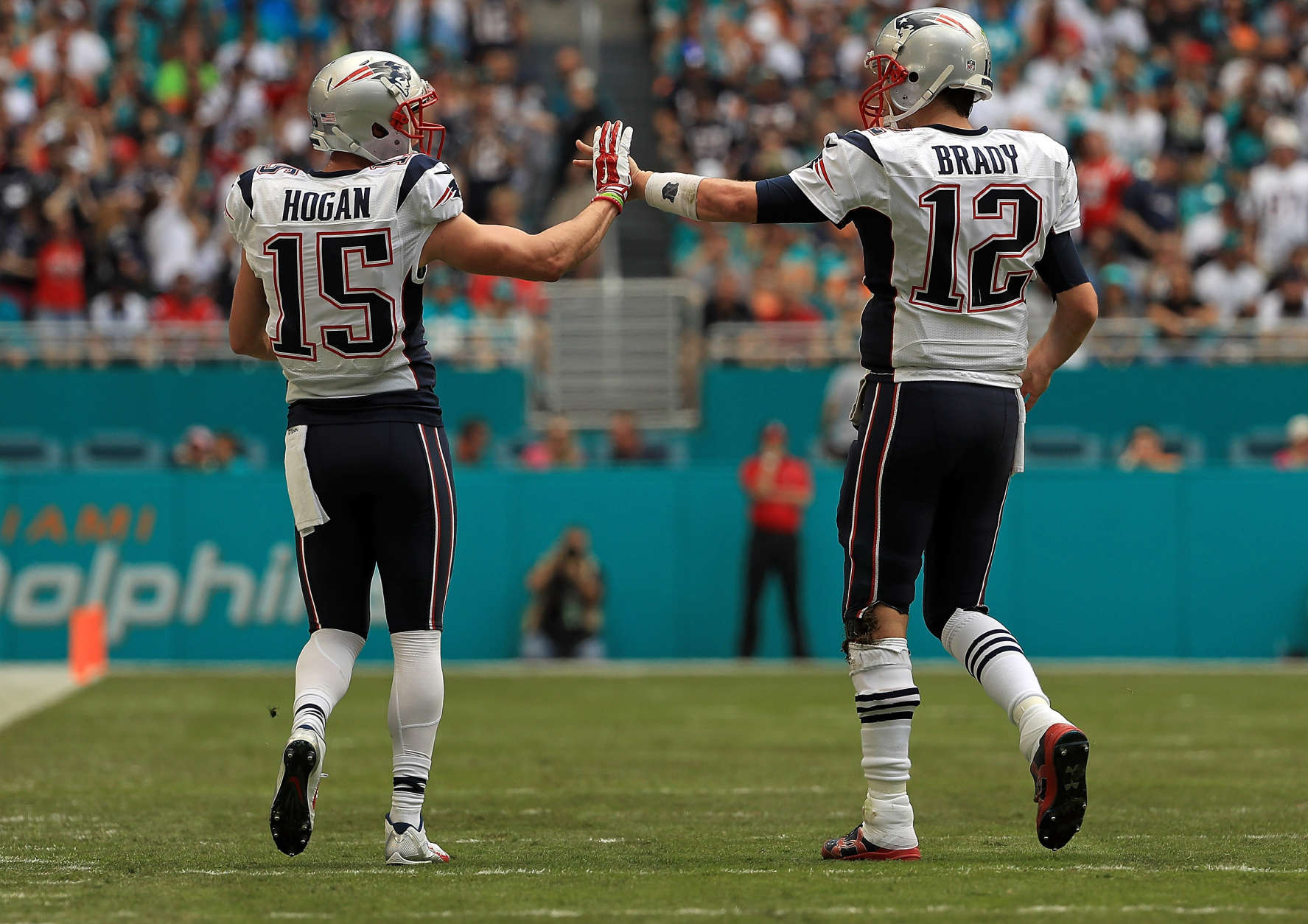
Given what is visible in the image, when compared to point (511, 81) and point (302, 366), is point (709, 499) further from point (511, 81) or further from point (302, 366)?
point (302, 366)

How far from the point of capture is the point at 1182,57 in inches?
786

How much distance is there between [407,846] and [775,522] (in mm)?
9696

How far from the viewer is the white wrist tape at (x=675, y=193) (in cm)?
570

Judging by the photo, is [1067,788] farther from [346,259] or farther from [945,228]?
[346,259]

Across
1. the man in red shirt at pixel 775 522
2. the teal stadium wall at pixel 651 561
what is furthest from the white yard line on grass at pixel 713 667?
the man in red shirt at pixel 775 522

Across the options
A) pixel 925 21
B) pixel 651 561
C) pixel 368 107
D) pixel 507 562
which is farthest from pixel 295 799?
pixel 651 561

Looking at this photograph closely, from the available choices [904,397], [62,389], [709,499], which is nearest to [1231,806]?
[904,397]

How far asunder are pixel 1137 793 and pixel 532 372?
1008 cm

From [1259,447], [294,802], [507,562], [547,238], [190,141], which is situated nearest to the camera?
[294,802]

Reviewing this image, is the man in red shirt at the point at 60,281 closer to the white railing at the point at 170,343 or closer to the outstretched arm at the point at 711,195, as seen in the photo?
the white railing at the point at 170,343

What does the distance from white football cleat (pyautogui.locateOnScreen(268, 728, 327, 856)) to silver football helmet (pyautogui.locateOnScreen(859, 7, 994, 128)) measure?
2466 mm

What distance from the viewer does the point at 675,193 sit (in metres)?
5.75

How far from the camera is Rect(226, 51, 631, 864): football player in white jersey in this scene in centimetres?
547

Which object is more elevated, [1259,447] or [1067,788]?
[1259,447]
